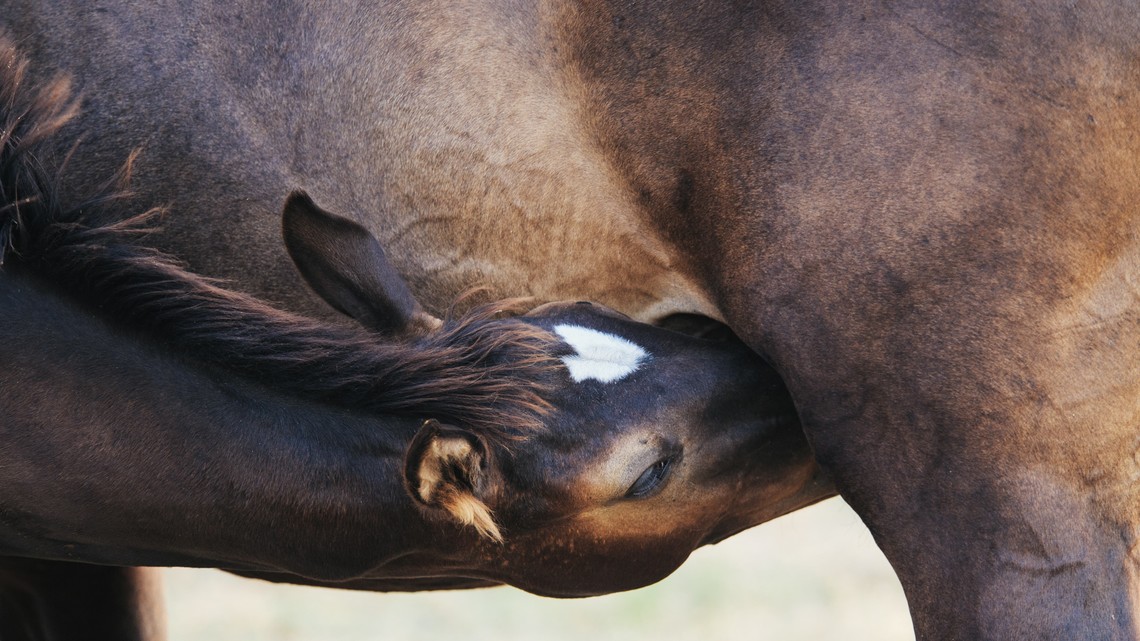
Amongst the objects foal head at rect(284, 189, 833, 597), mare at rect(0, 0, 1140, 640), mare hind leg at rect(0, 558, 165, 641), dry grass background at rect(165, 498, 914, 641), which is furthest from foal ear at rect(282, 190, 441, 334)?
dry grass background at rect(165, 498, 914, 641)

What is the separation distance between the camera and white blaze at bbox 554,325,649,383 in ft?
8.65

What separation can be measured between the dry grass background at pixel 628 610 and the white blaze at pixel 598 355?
17.1ft

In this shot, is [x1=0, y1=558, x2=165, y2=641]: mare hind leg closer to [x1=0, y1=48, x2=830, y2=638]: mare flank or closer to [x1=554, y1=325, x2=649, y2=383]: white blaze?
[x1=0, y1=48, x2=830, y2=638]: mare flank

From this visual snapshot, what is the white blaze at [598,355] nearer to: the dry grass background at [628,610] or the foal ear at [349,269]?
the foal ear at [349,269]

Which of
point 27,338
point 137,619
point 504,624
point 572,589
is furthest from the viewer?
point 504,624

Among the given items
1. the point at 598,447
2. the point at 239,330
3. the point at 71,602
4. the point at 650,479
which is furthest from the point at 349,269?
the point at 71,602

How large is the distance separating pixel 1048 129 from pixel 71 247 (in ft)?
6.70

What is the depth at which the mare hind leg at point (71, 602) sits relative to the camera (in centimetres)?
327

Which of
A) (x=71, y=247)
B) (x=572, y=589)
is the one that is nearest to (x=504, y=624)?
(x=572, y=589)

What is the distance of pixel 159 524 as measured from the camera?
2.51 metres

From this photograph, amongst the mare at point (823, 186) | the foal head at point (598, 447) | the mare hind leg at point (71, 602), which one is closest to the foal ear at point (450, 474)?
the foal head at point (598, 447)

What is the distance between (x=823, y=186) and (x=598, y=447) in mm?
759

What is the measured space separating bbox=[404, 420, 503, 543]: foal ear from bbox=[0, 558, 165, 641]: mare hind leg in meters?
1.45

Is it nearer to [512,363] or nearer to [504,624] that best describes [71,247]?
[512,363]
